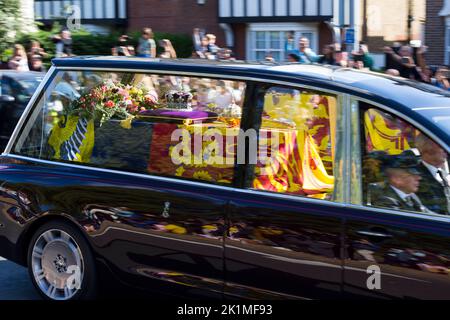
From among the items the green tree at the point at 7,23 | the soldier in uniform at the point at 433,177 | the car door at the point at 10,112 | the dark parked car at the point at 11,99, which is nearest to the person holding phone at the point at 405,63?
the dark parked car at the point at 11,99

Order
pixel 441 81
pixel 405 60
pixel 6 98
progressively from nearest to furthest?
pixel 6 98, pixel 441 81, pixel 405 60

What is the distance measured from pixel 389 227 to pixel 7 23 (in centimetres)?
1823

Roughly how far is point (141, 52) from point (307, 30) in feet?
23.9

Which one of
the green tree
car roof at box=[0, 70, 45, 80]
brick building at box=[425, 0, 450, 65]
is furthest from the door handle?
brick building at box=[425, 0, 450, 65]

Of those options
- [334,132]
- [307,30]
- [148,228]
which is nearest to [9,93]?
[148,228]

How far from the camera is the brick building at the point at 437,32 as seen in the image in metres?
23.5

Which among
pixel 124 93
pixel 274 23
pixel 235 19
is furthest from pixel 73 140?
pixel 235 19

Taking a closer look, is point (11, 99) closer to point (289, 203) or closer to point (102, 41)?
point (289, 203)

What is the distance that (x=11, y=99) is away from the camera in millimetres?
10562

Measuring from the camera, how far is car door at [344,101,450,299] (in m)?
3.93

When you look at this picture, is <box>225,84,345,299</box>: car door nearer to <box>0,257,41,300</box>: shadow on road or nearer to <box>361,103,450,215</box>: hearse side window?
<box>361,103,450,215</box>: hearse side window

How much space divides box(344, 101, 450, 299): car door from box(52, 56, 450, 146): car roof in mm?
84
